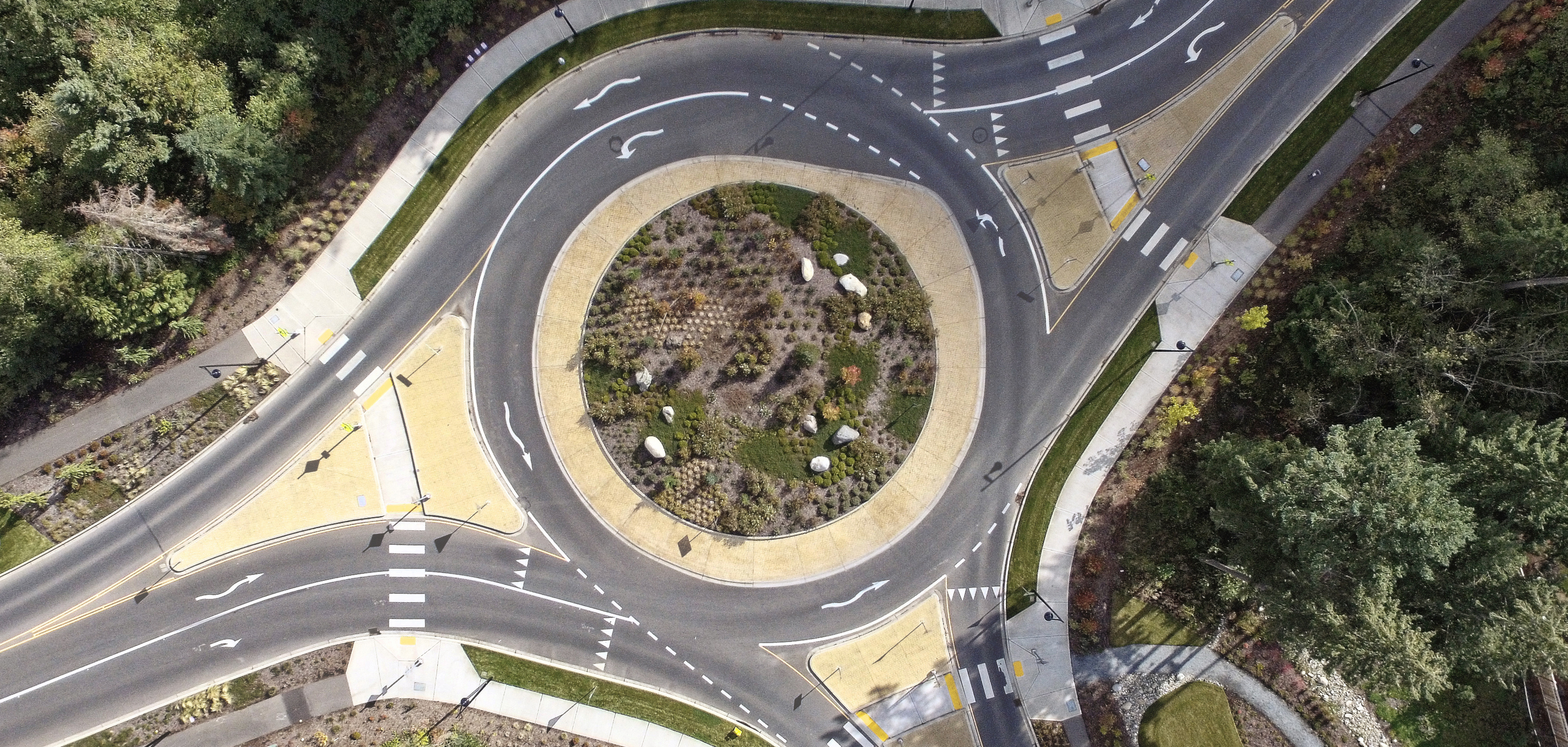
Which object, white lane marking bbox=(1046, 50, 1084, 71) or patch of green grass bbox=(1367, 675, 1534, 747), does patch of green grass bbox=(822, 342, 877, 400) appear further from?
patch of green grass bbox=(1367, 675, 1534, 747)

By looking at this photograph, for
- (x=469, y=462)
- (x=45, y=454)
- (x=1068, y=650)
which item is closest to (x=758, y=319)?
(x=469, y=462)

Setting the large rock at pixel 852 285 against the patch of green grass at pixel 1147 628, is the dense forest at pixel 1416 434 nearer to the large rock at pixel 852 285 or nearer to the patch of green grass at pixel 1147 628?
the patch of green grass at pixel 1147 628

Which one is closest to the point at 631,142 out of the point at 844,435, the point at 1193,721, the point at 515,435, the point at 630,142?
the point at 630,142

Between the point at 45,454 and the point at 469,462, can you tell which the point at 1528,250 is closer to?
the point at 469,462

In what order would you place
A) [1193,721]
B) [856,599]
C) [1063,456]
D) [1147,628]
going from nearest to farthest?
[1193,721]
[1147,628]
[1063,456]
[856,599]

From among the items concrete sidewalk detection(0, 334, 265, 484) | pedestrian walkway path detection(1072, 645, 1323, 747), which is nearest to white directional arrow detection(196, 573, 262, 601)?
concrete sidewalk detection(0, 334, 265, 484)

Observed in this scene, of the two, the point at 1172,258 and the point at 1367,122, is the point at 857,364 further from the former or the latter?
the point at 1367,122
